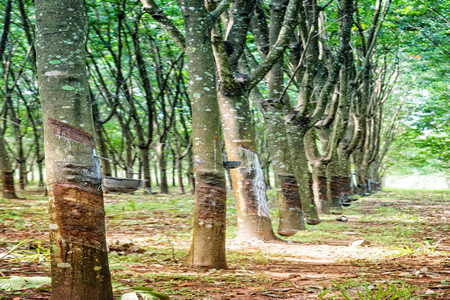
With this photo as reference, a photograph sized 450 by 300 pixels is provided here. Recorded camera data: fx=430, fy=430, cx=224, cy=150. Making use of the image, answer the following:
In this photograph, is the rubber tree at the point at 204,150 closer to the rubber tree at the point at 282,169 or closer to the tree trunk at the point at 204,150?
the tree trunk at the point at 204,150

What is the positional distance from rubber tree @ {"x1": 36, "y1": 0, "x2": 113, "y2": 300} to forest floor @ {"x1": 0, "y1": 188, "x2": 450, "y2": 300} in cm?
51

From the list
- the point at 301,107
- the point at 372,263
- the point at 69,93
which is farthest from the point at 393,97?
the point at 69,93

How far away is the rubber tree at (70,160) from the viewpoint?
2.58 meters

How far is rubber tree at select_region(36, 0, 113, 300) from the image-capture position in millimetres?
2576

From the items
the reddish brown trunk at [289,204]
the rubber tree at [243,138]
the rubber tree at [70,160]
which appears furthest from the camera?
the reddish brown trunk at [289,204]

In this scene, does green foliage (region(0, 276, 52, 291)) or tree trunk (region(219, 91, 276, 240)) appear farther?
tree trunk (region(219, 91, 276, 240))

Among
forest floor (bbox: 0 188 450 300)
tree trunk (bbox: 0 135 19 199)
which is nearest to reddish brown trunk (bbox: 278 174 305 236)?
forest floor (bbox: 0 188 450 300)

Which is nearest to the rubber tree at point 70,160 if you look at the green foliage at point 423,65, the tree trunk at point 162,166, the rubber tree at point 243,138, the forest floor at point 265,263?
the forest floor at point 265,263

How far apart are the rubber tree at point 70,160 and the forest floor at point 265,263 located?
51 centimetres

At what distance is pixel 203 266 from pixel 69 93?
2.29 metres

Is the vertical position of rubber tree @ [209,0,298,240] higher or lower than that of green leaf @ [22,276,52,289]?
higher

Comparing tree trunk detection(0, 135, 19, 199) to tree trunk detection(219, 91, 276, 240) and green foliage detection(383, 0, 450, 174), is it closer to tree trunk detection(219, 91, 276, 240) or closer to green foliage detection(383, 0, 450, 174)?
tree trunk detection(219, 91, 276, 240)

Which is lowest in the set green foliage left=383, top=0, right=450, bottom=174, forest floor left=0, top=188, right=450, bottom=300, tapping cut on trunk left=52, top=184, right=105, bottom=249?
forest floor left=0, top=188, right=450, bottom=300

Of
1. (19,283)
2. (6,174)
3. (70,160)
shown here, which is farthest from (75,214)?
(6,174)
